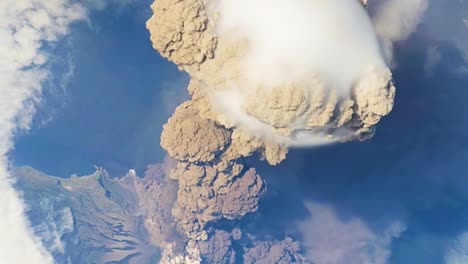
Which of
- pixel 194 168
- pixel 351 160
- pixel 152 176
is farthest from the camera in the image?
pixel 152 176

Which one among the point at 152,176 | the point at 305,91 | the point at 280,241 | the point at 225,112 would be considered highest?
the point at 152,176

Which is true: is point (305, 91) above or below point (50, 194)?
below

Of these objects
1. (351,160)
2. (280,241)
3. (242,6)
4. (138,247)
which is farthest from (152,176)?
(242,6)

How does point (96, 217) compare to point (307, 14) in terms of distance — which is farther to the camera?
point (96, 217)

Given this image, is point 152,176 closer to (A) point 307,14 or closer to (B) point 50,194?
(B) point 50,194

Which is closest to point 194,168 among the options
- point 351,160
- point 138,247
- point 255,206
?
point 255,206

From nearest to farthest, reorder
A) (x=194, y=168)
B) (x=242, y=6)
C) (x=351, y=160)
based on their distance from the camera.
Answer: (x=242, y=6) → (x=194, y=168) → (x=351, y=160)

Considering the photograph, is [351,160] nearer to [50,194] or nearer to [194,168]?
[194,168]
